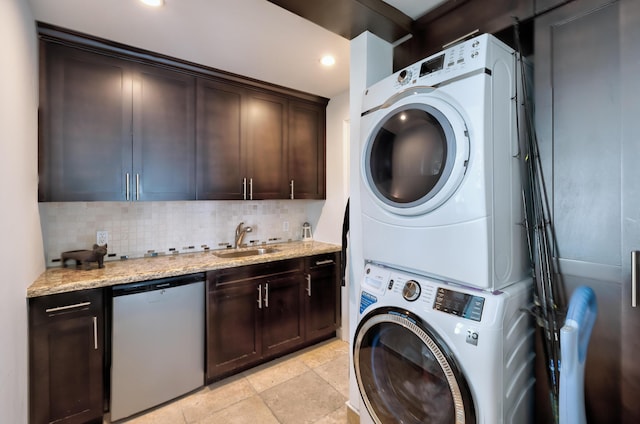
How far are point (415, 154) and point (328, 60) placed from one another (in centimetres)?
142

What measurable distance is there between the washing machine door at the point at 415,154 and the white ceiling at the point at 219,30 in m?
0.74

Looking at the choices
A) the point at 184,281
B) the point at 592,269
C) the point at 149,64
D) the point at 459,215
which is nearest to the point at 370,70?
the point at 459,215

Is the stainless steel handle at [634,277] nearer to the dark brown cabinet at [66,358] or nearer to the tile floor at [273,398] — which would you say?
the tile floor at [273,398]

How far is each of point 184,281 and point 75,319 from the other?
2.05ft

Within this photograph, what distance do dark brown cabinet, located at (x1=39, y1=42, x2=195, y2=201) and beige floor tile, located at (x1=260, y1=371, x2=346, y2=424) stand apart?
1.69 meters

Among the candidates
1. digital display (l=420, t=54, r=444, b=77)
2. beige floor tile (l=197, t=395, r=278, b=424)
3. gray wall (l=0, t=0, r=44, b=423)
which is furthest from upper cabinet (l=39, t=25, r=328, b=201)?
digital display (l=420, t=54, r=444, b=77)

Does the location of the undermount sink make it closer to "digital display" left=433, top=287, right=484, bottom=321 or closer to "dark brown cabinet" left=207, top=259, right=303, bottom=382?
"dark brown cabinet" left=207, top=259, right=303, bottom=382

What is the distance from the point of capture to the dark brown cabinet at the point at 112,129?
1919 millimetres

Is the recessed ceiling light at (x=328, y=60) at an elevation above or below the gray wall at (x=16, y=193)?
above

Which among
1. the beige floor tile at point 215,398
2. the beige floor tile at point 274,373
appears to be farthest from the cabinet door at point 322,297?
the beige floor tile at point 215,398

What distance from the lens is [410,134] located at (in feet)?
4.39

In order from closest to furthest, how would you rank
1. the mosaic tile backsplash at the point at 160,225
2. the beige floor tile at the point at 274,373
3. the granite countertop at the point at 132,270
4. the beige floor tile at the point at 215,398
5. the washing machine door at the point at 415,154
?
the washing machine door at the point at 415,154, the granite countertop at the point at 132,270, the beige floor tile at the point at 215,398, the mosaic tile backsplash at the point at 160,225, the beige floor tile at the point at 274,373

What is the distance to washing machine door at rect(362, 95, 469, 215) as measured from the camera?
1.16 meters

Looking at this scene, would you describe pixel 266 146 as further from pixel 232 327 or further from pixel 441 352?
pixel 441 352
